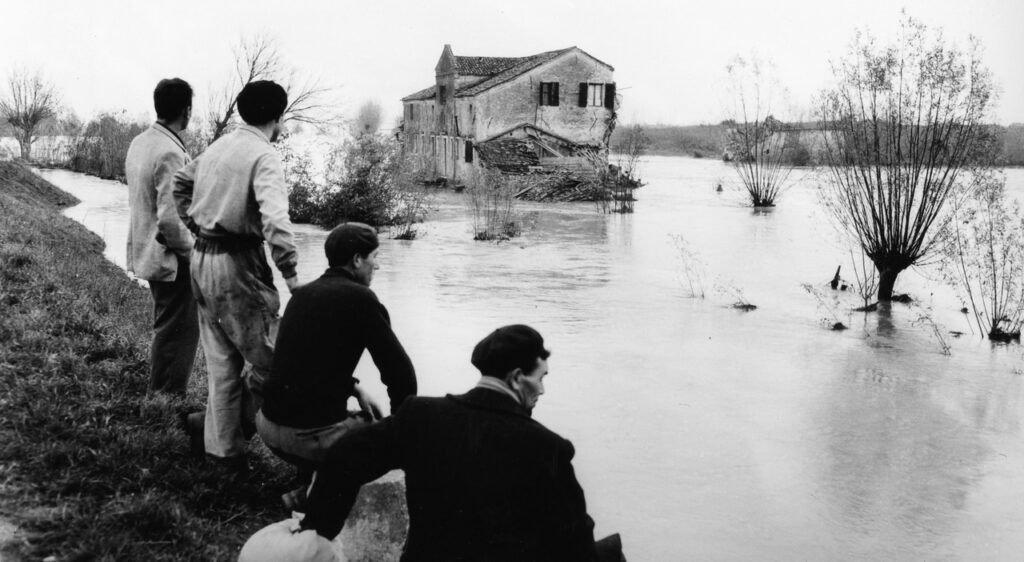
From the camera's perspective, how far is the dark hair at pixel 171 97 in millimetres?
5203

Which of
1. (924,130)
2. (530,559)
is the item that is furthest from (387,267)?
(530,559)

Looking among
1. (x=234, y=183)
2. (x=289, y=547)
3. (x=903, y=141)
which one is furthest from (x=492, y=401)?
(x=903, y=141)

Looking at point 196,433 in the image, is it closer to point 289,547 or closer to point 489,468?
point 289,547

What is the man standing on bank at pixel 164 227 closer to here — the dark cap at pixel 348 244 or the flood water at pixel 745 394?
the dark cap at pixel 348 244

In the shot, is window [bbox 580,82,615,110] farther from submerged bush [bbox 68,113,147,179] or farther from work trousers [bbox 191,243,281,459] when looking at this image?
work trousers [bbox 191,243,281,459]

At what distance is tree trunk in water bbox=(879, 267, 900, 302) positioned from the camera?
18.7m

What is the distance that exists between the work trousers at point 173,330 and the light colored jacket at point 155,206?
0.10 meters

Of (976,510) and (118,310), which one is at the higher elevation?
(118,310)

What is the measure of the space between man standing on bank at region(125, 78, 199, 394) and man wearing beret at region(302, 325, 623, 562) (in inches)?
117

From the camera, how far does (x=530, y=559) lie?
2658 millimetres

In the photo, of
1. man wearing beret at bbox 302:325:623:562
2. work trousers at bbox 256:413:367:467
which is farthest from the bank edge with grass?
man wearing beret at bbox 302:325:623:562

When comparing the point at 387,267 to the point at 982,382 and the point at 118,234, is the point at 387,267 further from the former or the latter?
the point at 982,382

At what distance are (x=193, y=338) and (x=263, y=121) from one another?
5.66ft

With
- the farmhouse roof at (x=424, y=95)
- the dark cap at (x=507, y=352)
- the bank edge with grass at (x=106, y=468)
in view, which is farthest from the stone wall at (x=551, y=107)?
the dark cap at (x=507, y=352)
